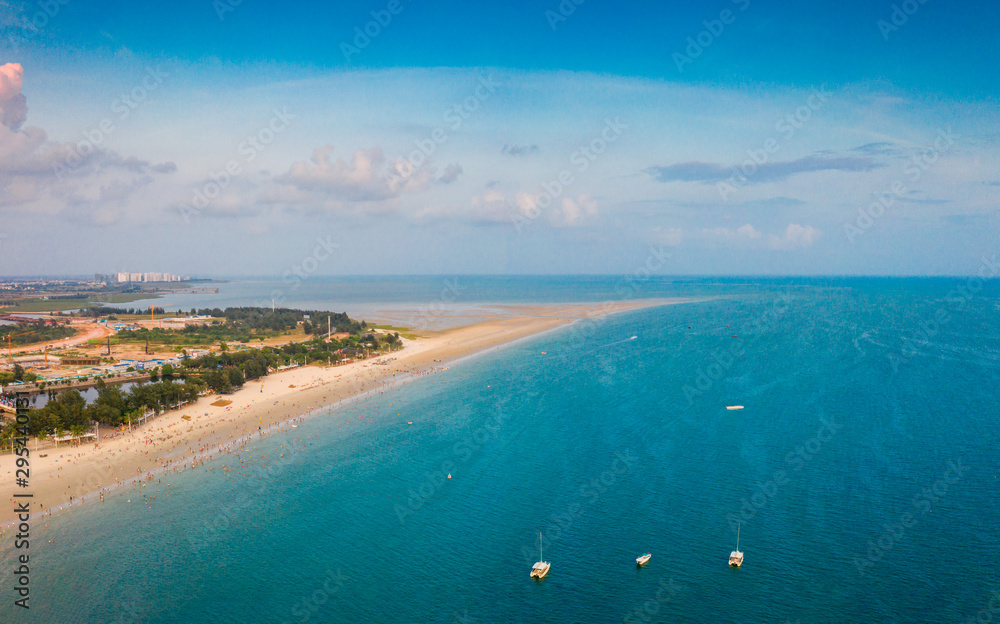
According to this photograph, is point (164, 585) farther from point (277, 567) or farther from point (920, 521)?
point (920, 521)

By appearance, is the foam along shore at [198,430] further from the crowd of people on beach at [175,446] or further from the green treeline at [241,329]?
the green treeline at [241,329]

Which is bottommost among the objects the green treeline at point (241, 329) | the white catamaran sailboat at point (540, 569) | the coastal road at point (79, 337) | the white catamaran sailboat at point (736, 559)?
the white catamaran sailboat at point (540, 569)

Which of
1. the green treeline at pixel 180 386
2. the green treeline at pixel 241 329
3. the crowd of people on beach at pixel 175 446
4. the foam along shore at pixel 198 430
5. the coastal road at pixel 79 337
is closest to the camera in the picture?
the crowd of people on beach at pixel 175 446

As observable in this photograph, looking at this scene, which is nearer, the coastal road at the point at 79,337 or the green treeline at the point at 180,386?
the green treeline at the point at 180,386

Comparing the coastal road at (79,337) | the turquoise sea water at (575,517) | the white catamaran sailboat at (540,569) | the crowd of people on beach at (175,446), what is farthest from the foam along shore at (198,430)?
the coastal road at (79,337)

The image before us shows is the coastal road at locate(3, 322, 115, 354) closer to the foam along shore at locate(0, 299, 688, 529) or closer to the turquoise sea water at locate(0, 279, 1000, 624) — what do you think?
the foam along shore at locate(0, 299, 688, 529)

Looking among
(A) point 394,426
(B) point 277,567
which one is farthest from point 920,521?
(A) point 394,426

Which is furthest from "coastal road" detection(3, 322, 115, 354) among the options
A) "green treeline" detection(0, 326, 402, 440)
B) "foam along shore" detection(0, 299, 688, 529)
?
"foam along shore" detection(0, 299, 688, 529)
